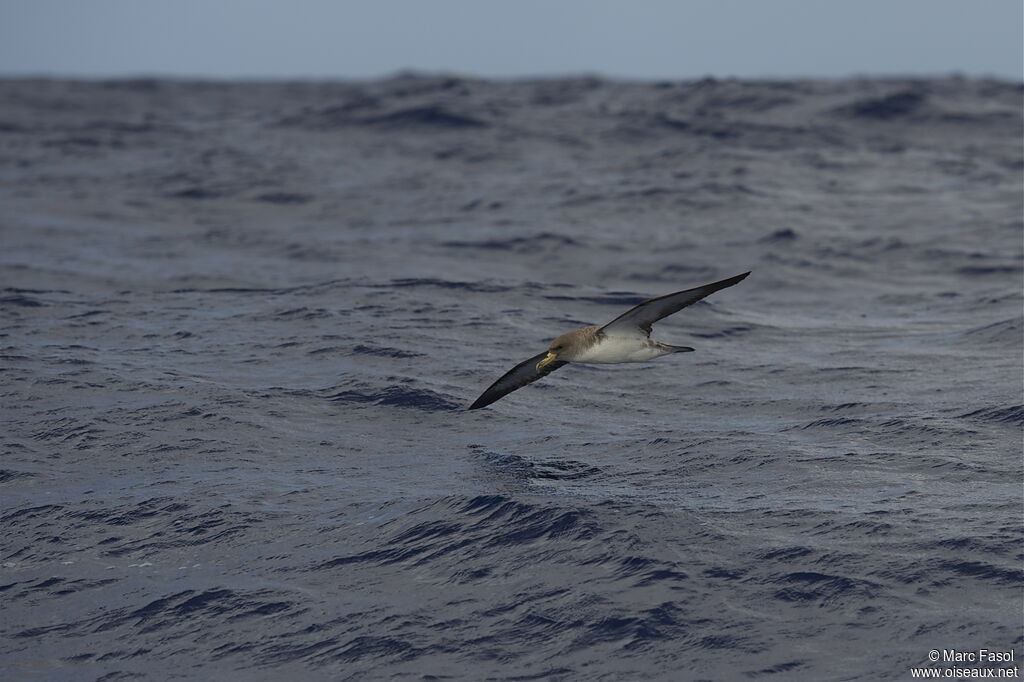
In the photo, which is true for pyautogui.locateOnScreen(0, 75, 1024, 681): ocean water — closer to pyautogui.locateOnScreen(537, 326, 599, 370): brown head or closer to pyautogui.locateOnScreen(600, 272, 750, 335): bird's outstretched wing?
pyautogui.locateOnScreen(537, 326, 599, 370): brown head

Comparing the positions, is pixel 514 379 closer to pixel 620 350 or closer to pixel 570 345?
pixel 570 345

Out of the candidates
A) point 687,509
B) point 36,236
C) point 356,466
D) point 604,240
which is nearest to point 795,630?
point 687,509

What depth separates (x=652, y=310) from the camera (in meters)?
11.1

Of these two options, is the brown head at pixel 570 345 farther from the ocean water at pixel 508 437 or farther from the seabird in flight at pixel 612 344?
the ocean water at pixel 508 437

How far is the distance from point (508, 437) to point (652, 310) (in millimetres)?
2927

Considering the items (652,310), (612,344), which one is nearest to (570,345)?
(612,344)

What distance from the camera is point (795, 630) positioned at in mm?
8664

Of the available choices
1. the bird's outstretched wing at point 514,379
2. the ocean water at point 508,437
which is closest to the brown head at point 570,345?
the bird's outstretched wing at point 514,379

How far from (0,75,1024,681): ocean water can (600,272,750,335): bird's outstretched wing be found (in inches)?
61.6

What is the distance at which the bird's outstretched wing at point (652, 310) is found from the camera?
10211 mm

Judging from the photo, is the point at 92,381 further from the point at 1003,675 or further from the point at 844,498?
the point at 1003,675

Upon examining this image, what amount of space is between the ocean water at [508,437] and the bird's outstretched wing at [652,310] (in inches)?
61.6

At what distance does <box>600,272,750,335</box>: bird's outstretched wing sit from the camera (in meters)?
10.2

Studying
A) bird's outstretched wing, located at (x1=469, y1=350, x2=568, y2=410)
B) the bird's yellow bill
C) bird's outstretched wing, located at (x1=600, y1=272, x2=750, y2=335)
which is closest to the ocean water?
bird's outstretched wing, located at (x1=469, y1=350, x2=568, y2=410)
